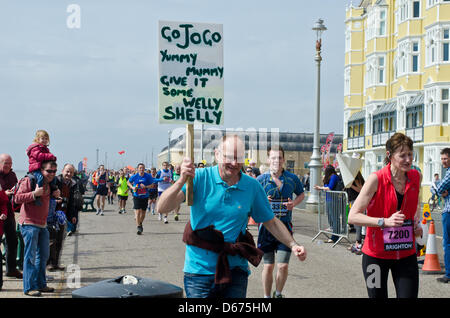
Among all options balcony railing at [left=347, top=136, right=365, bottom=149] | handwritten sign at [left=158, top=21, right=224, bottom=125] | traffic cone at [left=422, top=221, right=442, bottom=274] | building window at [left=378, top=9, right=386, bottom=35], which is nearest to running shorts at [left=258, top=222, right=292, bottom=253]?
handwritten sign at [left=158, top=21, right=224, bottom=125]

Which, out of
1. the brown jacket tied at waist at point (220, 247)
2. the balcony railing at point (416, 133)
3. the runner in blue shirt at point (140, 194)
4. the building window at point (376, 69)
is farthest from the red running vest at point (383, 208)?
the building window at point (376, 69)

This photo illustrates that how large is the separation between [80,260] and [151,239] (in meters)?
3.48

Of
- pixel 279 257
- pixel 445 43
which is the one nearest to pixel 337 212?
pixel 279 257

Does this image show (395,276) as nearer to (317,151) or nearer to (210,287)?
(210,287)

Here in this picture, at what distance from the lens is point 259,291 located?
798 cm

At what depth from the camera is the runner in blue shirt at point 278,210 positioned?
270 inches

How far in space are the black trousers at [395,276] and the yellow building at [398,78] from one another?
33037 millimetres

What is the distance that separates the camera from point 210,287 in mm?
3955

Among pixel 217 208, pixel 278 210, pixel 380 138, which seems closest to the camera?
pixel 217 208

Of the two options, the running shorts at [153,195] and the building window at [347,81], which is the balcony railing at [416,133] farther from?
the running shorts at [153,195]

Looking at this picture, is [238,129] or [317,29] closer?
[238,129]

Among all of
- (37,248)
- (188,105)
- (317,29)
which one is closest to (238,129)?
(188,105)

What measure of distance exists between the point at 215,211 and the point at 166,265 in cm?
635

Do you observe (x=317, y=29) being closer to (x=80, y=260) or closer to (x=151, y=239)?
(x=151, y=239)
